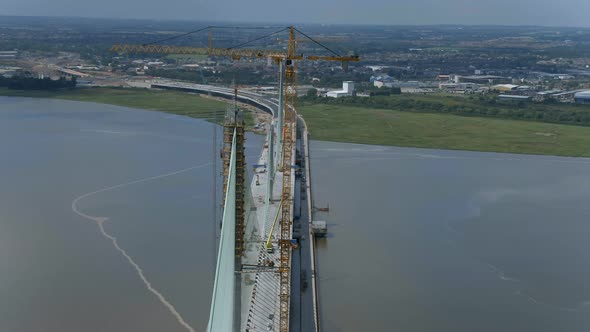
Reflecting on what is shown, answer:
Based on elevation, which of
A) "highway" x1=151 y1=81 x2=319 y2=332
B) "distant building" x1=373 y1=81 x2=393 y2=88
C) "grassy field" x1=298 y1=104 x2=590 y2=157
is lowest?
"highway" x1=151 y1=81 x2=319 y2=332

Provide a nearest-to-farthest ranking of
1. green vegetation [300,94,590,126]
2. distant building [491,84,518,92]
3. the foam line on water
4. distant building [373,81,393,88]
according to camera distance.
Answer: the foam line on water, green vegetation [300,94,590,126], distant building [491,84,518,92], distant building [373,81,393,88]

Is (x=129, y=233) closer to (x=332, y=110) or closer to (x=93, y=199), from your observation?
(x=93, y=199)

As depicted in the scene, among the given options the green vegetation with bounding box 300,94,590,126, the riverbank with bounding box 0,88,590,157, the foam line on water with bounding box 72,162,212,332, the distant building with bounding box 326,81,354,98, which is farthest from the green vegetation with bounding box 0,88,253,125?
the foam line on water with bounding box 72,162,212,332

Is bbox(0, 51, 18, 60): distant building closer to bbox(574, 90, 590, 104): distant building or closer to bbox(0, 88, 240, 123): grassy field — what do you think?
bbox(0, 88, 240, 123): grassy field

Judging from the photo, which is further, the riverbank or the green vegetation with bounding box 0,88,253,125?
the green vegetation with bounding box 0,88,253,125

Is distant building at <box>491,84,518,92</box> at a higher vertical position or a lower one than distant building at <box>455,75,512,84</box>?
lower

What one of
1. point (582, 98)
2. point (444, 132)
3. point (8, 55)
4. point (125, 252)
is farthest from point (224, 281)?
point (8, 55)

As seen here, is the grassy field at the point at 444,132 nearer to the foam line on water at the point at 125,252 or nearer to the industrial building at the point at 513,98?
the industrial building at the point at 513,98

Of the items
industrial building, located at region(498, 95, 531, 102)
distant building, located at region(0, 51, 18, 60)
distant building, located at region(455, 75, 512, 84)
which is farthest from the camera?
distant building, located at region(0, 51, 18, 60)
